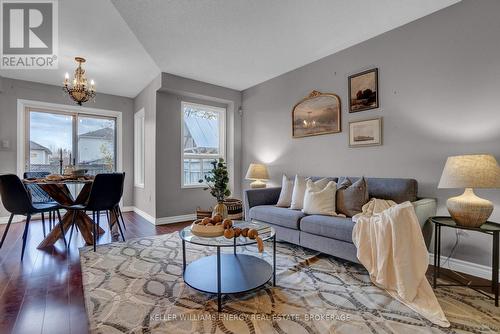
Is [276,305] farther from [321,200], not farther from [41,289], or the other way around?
[41,289]

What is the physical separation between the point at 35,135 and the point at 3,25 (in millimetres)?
2515

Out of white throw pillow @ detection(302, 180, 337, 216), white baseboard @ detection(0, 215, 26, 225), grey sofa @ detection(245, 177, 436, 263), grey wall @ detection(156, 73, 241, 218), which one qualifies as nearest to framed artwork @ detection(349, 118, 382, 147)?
grey sofa @ detection(245, 177, 436, 263)

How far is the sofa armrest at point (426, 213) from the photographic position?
7.01 feet

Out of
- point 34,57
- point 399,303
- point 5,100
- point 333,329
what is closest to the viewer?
point 333,329

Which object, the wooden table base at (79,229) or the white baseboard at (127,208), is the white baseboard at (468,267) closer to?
the wooden table base at (79,229)

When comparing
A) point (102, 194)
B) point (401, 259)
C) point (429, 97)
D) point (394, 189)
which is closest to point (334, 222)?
point (401, 259)

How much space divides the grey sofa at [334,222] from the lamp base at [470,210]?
0.82 ft

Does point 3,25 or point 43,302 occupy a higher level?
point 3,25

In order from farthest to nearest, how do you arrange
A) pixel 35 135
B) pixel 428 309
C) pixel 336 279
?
pixel 35 135
pixel 336 279
pixel 428 309

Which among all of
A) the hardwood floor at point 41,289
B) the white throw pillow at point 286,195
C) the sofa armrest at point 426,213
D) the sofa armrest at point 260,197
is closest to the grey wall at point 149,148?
the hardwood floor at point 41,289

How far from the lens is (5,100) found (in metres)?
4.25

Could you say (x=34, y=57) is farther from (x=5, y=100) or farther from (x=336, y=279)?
(x=336, y=279)

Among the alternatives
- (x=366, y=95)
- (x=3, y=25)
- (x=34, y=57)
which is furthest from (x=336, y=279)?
(x=34, y=57)

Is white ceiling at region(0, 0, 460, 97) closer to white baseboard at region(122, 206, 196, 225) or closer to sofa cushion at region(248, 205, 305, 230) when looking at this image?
sofa cushion at region(248, 205, 305, 230)
